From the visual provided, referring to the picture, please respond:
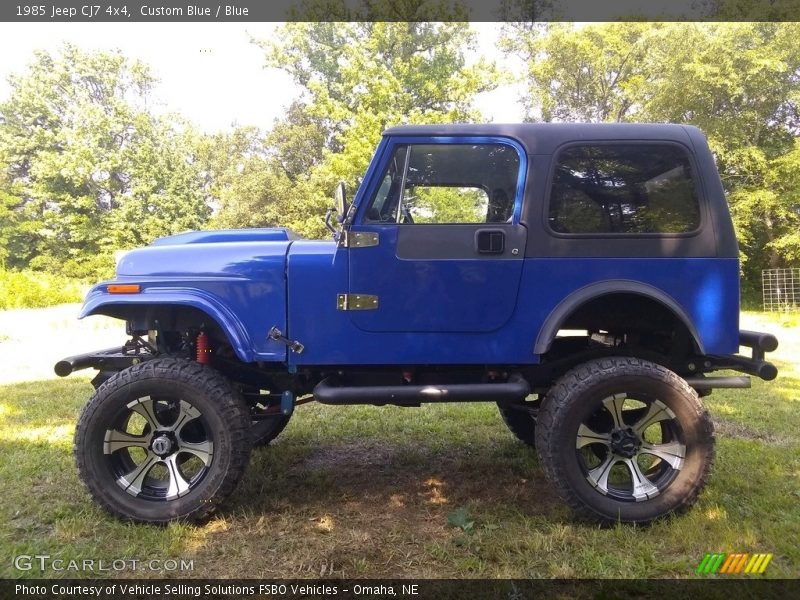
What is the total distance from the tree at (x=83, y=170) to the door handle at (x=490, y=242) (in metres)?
32.0

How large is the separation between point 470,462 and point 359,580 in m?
1.74

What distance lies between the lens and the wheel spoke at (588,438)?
122 inches

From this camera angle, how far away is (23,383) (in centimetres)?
700

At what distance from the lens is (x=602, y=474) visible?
311cm

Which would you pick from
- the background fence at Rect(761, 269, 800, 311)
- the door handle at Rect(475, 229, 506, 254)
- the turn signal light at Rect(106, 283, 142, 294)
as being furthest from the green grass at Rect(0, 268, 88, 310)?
the background fence at Rect(761, 269, 800, 311)

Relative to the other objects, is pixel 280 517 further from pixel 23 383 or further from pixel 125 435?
pixel 23 383

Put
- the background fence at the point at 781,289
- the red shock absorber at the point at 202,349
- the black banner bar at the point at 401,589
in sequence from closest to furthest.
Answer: the black banner bar at the point at 401,589 → the red shock absorber at the point at 202,349 → the background fence at the point at 781,289

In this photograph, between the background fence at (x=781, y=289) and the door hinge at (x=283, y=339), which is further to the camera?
the background fence at (x=781, y=289)

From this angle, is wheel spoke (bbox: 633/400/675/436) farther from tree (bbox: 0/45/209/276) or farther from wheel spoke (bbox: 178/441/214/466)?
tree (bbox: 0/45/209/276)

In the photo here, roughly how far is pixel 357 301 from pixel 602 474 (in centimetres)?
167

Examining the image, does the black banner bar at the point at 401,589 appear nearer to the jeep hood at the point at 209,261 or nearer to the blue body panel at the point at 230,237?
the jeep hood at the point at 209,261

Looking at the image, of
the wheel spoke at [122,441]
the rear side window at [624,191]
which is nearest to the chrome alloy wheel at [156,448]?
the wheel spoke at [122,441]

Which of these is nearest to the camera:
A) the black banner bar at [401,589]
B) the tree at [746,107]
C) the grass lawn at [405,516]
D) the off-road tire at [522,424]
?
the black banner bar at [401,589]

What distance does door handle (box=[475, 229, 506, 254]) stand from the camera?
3.10m
